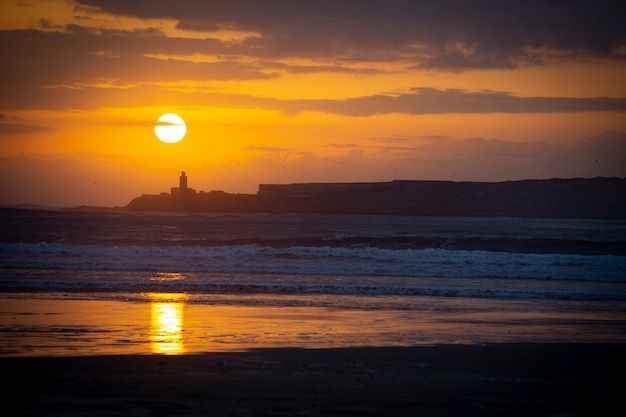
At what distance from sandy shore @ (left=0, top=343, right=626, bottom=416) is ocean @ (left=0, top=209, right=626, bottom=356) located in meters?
0.98

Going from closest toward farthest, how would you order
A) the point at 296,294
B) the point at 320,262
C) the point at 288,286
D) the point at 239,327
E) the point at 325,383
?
the point at 325,383 < the point at 239,327 < the point at 296,294 < the point at 288,286 < the point at 320,262

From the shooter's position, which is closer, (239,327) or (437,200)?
(239,327)

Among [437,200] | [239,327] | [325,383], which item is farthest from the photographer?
[437,200]

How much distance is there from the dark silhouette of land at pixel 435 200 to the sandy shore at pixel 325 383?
205ft

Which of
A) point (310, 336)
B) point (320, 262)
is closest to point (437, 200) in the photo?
point (320, 262)

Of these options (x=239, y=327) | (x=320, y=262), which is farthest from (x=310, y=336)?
(x=320, y=262)

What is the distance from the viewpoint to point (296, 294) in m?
18.2

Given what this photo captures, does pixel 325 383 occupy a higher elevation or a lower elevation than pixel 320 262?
higher

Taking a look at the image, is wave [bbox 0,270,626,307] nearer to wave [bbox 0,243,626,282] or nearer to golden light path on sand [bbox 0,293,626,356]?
wave [bbox 0,243,626,282]

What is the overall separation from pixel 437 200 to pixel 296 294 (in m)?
58.2

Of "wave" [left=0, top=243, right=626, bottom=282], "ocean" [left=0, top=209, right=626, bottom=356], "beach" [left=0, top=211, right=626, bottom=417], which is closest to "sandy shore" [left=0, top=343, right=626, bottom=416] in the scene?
"beach" [left=0, top=211, right=626, bottom=417]

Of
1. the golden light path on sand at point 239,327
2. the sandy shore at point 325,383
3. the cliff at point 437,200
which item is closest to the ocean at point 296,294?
the golden light path on sand at point 239,327

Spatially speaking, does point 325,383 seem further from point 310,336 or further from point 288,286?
point 288,286

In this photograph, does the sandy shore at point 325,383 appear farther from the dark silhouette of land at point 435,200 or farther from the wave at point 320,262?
the dark silhouette of land at point 435,200
